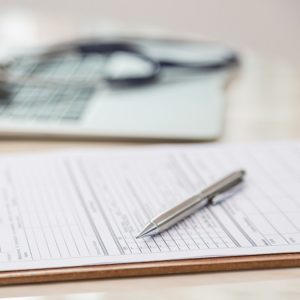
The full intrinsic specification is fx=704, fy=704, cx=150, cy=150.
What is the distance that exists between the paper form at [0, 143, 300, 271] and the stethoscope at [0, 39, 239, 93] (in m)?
0.22

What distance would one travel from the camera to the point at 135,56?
107 cm

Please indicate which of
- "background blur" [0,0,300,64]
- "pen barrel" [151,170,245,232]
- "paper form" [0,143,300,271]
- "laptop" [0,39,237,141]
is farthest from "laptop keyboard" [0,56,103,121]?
"background blur" [0,0,300,64]

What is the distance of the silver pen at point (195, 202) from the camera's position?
554mm

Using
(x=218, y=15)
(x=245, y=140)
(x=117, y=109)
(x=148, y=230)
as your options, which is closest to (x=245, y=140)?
(x=245, y=140)

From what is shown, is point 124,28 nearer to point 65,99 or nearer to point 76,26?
point 76,26

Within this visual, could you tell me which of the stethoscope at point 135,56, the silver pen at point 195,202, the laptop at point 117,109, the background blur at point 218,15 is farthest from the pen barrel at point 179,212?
the background blur at point 218,15

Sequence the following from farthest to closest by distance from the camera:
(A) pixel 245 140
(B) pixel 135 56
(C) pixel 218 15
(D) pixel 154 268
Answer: (C) pixel 218 15, (B) pixel 135 56, (A) pixel 245 140, (D) pixel 154 268

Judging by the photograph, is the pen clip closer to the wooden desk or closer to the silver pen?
the silver pen

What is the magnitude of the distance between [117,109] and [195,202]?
291 millimetres

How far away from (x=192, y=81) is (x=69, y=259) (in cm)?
51

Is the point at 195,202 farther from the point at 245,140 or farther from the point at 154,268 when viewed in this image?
the point at 245,140

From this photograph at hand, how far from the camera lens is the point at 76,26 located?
4.18 ft

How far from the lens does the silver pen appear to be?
554 millimetres

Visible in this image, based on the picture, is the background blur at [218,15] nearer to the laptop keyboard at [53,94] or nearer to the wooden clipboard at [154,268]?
the laptop keyboard at [53,94]
